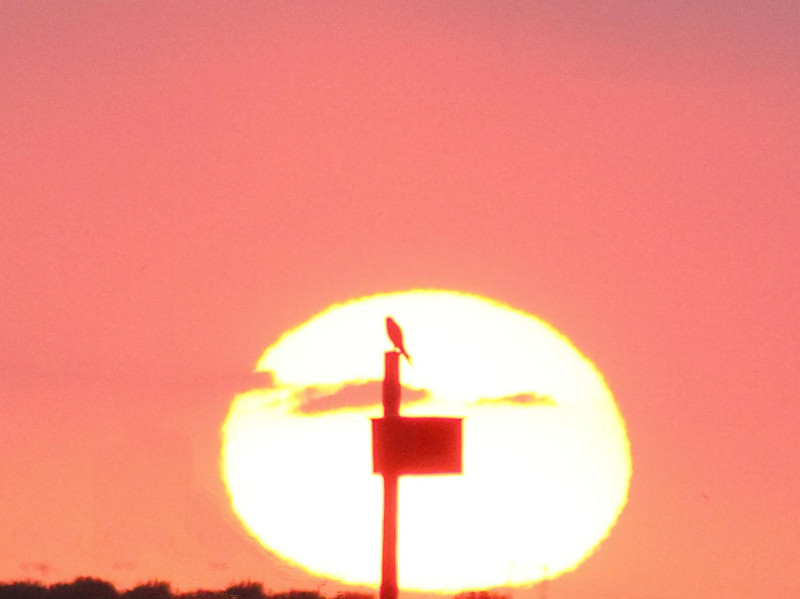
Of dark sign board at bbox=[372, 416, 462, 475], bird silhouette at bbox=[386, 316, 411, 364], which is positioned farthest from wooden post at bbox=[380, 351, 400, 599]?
bird silhouette at bbox=[386, 316, 411, 364]

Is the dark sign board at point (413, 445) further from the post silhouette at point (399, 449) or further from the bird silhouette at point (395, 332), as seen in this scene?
→ the bird silhouette at point (395, 332)

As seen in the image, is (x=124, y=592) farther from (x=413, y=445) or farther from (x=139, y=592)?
(x=413, y=445)

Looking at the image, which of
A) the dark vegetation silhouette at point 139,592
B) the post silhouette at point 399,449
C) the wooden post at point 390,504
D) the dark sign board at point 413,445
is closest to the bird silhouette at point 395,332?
the wooden post at point 390,504

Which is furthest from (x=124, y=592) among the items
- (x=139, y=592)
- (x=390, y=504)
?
(x=390, y=504)

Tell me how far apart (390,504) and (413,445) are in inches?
34.3

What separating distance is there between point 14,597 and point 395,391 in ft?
26.3

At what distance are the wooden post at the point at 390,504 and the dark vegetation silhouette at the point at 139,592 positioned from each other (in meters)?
3.92

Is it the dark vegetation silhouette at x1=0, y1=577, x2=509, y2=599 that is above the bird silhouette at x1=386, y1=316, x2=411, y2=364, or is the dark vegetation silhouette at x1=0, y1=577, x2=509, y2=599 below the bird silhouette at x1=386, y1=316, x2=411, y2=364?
below

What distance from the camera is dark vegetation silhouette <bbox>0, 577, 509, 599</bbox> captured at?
26469mm

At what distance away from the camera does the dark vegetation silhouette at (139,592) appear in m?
26.5

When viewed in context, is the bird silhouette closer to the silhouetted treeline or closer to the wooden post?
the wooden post

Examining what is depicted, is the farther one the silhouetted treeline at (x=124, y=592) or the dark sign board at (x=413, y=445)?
the silhouetted treeline at (x=124, y=592)

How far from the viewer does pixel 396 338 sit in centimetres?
2414

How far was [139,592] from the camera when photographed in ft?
87.3
